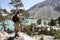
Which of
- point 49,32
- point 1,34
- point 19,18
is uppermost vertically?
point 19,18

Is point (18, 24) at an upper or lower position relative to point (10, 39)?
upper

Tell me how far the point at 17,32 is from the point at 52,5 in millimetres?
181063

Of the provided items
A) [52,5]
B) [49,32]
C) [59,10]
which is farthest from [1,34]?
[52,5]

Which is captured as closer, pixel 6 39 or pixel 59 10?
pixel 6 39

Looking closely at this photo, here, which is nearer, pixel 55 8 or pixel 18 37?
pixel 18 37

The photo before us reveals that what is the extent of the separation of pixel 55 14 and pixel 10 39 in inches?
5796

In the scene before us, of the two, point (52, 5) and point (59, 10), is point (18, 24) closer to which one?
point (59, 10)

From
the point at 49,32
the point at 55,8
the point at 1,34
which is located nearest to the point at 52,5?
the point at 55,8

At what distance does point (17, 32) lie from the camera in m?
13.0

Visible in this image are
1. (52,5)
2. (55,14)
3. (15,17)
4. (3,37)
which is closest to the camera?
(15,17)

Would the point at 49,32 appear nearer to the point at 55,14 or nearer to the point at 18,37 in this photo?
the point at 18,37

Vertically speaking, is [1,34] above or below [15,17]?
below

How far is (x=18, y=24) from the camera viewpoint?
499 inches

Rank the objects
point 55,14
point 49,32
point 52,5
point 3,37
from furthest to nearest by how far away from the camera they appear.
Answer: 1. point 52,5
2. point 55,14
3. point 49,32
4. point 3,37
